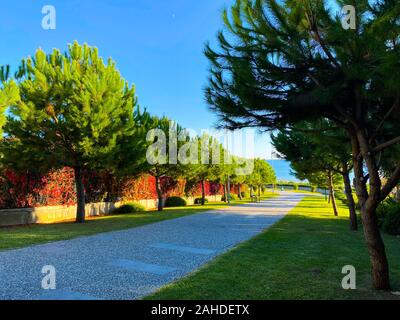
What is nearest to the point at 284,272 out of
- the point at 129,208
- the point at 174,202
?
the point at 129,208

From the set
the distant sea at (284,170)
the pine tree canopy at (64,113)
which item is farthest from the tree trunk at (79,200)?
the distant sea at (284,170)

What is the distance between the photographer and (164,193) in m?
25.9

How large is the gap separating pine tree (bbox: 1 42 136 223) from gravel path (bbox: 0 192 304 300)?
4.20m

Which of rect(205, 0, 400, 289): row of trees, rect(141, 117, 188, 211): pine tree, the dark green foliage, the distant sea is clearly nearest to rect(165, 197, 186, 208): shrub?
rect(141, 117, 188, 211): pine tree

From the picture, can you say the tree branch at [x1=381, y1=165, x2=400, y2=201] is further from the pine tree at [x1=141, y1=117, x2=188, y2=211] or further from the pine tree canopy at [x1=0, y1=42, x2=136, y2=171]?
the pine tree at [x1=141, y1=117, x2=188, y2=211]

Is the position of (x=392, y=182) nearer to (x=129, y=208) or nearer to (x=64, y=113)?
(x=64, y=113)

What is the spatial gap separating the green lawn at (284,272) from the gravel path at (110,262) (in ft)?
1.43

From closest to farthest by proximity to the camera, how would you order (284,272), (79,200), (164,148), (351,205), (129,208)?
(284,272) → (351,205) → (79,200) → (129,208) → (164,148)

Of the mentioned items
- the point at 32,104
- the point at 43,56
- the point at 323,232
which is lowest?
the point at 323,232

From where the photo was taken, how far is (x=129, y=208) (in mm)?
19609

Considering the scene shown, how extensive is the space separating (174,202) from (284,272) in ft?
67.0
